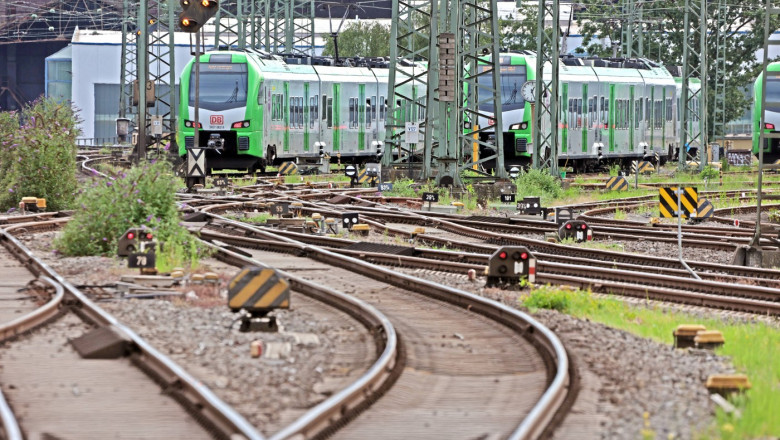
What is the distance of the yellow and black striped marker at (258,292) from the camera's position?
10578 mm

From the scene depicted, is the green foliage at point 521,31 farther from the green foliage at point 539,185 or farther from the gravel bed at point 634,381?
the gravel bed at point 634,381

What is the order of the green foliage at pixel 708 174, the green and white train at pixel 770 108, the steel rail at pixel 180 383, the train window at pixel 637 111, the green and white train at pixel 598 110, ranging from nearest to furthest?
the steel rail at pixel 180 383 < the green and white train at pixel 770 108 < the green and white train at pixel 598 110 < the green foliage at pixel 708 174 < the train window at pixel 637 111

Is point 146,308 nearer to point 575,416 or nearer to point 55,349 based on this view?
point 55,349

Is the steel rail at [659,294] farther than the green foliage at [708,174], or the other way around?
the green foliage at [708,174]

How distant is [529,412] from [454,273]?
829cm

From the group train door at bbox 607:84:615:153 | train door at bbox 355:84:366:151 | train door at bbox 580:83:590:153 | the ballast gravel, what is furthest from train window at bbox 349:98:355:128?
the ballast gravel

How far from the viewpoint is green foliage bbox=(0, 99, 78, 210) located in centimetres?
2516

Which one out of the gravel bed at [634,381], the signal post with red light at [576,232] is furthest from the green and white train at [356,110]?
the gravel bed at [634,381]

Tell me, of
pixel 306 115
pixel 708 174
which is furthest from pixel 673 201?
pixel 708 174

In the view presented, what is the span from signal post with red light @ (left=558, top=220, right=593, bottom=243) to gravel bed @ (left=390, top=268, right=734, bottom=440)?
332 inches

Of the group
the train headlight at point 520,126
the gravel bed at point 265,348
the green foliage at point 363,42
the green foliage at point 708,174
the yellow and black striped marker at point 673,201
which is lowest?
the gravel bed at point 265,348

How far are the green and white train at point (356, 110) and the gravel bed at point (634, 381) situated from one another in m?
25.4

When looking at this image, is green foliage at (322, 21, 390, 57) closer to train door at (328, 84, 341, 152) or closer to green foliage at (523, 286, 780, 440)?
train door at (328, 84, 341, 152)

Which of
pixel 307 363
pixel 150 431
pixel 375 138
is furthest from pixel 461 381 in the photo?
pixel 375 138
